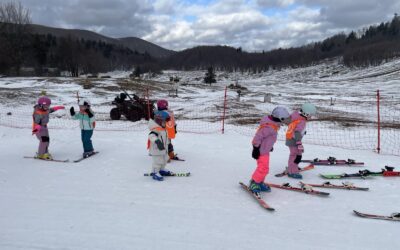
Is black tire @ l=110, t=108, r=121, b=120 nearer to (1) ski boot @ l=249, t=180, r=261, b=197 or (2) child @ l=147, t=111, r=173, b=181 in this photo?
(2) child @ l=147, t=111, r=173, b=181

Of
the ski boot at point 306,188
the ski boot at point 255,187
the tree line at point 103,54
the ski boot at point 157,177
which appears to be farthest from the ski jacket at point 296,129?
the tree line at point 103,54

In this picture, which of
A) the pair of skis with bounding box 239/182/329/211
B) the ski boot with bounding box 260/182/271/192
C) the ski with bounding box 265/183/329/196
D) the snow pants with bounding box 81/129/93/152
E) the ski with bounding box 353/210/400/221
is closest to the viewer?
the ski with bounding box 353/210/400/221

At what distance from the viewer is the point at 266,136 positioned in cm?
643

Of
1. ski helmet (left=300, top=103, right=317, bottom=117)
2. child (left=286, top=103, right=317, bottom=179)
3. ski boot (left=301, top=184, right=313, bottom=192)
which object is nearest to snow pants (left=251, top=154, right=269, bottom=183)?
ski boot (left=301, top=184, right=313, bottom=192)

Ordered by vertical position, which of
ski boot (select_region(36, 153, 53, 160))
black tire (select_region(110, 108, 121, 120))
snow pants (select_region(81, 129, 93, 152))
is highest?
black tire (select_region(110, 108, 121, 120))

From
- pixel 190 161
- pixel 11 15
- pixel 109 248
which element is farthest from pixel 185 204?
pixel 11 15

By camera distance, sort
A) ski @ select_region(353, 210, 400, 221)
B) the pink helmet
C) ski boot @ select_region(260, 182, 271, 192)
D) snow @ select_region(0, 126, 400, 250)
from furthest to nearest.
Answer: the pink helmet, ski boot @ select_region(260, 182, 271, 192), ski @ select_region(353, 210, 400, 221), snow @ select_region(0, 126, 400, 250)

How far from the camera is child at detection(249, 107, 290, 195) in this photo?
642 cm

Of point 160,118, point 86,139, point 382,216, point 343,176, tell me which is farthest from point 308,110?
point 86,139

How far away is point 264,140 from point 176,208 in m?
2.01

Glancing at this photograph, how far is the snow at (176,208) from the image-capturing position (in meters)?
4.75

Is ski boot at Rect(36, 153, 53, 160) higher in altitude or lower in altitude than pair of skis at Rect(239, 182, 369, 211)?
higher

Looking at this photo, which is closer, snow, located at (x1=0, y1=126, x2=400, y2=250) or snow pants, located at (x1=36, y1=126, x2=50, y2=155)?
snow, located at (x1=0, y1=126, x2=400, y2=250)

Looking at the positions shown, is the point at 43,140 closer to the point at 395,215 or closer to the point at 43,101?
the point at 43,101
